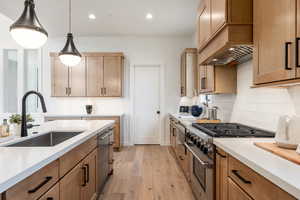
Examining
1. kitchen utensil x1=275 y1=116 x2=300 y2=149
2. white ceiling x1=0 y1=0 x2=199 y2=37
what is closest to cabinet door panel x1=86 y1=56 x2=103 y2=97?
white ceiling x1=0 y1=0 x2=199 y2=37

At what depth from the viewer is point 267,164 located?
3.39 ft

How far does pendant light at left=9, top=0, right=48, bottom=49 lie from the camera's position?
6.02 ft

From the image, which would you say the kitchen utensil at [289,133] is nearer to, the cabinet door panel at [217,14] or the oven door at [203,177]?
the oven door at [203,177]

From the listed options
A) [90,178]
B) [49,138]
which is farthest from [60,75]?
[90,178]

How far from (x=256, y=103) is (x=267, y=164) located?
142cm

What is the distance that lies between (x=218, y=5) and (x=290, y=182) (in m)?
1.59

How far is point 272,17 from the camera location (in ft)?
4.39

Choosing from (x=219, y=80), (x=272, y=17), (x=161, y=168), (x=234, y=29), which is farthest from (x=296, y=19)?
(x=161, y=168)

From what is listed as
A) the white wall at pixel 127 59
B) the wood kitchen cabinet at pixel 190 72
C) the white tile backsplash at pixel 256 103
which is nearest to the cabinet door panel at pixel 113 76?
→ the white wall at pixel 127 59

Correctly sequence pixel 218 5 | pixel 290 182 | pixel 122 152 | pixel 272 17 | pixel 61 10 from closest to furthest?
pixel 290 182, pixel 272 17, pixel 218 5, pixel 61 10, pixel 122 152

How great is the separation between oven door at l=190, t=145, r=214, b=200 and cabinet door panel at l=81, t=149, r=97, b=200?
109cm

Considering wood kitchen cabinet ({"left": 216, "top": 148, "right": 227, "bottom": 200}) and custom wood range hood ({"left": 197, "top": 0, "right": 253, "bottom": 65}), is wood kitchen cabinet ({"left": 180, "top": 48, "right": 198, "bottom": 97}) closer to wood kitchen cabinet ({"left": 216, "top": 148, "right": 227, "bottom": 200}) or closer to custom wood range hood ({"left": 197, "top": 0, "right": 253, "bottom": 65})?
custom wood range hood ({"left": 197, "top": 0, "right": 253, "bottom": 65})

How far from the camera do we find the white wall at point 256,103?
1.75m

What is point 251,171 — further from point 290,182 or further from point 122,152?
point 122,152
